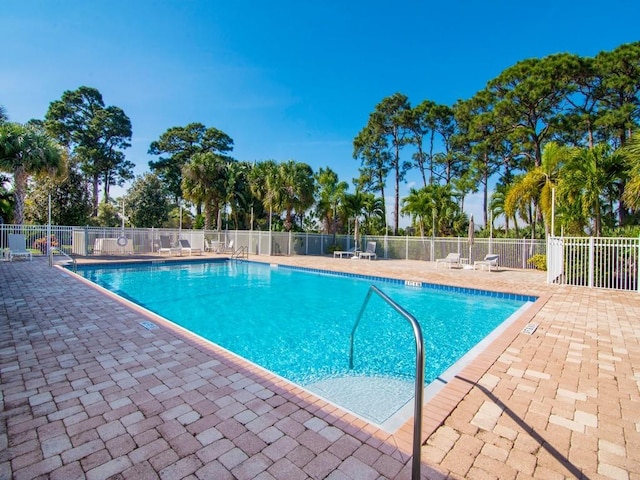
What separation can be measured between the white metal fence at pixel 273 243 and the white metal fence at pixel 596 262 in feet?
14.3

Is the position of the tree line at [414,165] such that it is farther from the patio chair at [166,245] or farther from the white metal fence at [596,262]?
the patio chair at [166,245]

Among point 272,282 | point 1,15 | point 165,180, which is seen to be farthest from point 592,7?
point 165,180

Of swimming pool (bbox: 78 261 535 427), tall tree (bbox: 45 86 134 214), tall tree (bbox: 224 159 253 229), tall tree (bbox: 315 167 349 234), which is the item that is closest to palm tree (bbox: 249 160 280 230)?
tall tree (bbox: 224 159 253 229)

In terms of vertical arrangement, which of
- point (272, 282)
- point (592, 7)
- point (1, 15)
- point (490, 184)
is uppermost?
point (592, 7)

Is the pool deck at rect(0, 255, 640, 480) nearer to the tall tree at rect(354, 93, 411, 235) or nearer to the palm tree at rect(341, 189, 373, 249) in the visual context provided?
the palm tree at rect(341, 189, 373, 249)

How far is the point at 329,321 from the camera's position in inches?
276

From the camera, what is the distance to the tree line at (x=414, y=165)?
1262cm

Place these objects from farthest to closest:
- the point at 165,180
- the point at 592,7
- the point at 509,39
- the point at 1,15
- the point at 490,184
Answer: the point at 165,180 < the point at 490,184 < the point at 509,39 < the point at 592,7 < the point at 1,15

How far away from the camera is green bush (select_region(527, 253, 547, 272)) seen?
13.5 meters

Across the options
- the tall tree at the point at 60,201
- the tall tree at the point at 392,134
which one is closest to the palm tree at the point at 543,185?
the tall tree at the point at 392,134

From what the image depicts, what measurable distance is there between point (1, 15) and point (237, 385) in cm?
1166

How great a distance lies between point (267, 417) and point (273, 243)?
18.0 meters

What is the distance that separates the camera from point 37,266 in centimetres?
1152

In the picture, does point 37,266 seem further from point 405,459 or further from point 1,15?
point 405,459
